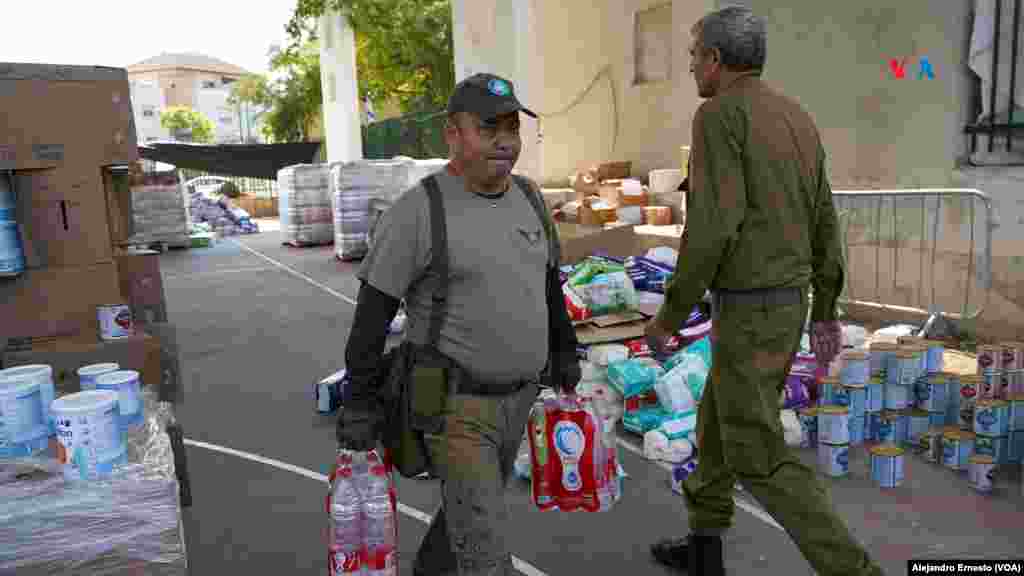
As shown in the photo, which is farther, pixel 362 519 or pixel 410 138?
pixel 410 138

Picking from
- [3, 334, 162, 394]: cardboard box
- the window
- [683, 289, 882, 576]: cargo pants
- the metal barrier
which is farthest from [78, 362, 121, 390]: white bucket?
the window

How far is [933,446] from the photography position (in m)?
4.45

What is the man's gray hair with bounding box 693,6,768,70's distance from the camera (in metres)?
2.72

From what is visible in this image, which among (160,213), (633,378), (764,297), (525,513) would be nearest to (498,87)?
(764,297)

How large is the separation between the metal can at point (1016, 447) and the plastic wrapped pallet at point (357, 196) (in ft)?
34.0

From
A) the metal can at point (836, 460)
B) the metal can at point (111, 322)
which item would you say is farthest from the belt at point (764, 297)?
the metal can at point (111, 322)

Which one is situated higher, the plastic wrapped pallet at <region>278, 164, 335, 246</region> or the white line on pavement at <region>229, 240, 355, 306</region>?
the plastic wrapped pallet at <region>278, 164, 335, 246</region>

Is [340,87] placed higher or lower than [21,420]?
higher

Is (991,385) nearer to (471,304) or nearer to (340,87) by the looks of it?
(471,304)

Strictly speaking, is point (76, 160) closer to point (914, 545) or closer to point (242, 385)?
point (242, 385)

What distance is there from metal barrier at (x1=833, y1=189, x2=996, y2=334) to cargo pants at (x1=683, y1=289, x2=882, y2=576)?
4.14 meters

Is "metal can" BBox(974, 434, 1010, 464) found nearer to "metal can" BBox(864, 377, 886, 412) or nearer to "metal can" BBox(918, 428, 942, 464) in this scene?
"metal can" BBox(918, 428, 942, 464)

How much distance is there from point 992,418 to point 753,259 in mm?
2443

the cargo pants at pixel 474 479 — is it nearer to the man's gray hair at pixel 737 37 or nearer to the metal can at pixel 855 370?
the man's gray hair at pixel 737 37
